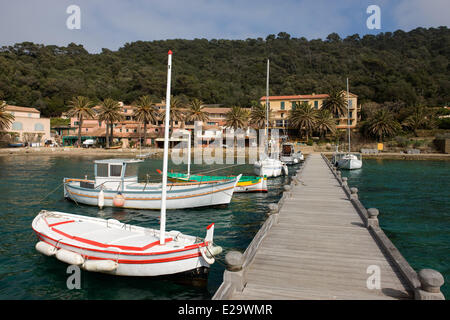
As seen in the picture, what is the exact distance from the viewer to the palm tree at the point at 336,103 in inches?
3031

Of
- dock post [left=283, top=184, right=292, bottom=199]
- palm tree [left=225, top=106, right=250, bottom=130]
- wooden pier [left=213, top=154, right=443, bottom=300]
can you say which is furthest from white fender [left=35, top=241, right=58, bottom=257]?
palm tree [left=225, top=106, right=250, bottom=130]

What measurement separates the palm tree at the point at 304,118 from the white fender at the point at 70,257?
227ft

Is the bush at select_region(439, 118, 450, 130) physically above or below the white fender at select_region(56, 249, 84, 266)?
above

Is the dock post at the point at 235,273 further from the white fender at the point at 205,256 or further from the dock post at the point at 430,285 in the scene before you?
the dock post at the point at 430,285

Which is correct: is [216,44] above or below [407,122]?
above

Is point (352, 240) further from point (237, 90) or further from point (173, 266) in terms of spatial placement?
point (237, 90)

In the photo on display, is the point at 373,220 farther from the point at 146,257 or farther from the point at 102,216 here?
the point at 102,216

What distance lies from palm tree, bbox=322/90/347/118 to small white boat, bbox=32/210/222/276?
74631 mm

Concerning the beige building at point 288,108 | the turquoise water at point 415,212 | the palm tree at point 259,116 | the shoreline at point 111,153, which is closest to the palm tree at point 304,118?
the beige building at point 288,108

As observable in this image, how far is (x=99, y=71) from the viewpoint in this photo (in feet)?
418

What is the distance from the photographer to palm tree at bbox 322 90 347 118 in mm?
77000

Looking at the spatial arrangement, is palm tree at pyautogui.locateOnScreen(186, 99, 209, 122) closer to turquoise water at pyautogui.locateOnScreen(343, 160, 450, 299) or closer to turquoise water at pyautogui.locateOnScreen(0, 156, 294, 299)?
turquoise water at pyautogui.locateOnScreen(343, 160, 450, 299)
